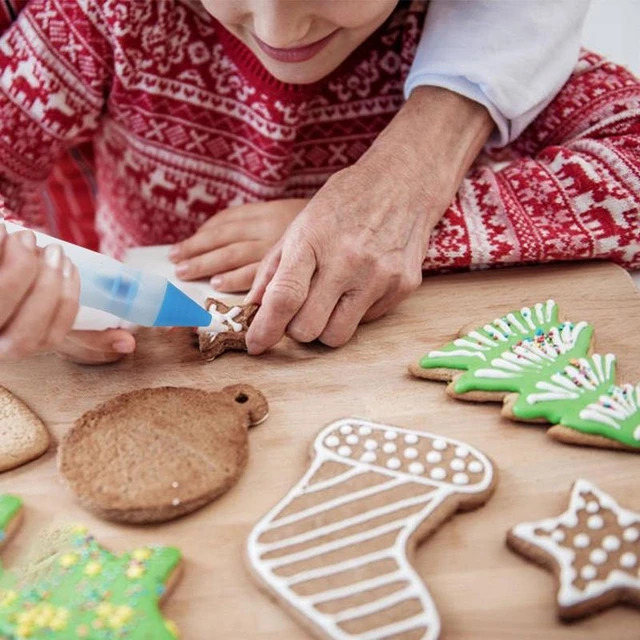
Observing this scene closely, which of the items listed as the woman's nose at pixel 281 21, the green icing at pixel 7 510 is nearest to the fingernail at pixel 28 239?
the green icing at pixel 7 510

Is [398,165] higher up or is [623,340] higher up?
[398,165]

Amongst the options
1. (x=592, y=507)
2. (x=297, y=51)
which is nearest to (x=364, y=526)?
(x=592, y=507)

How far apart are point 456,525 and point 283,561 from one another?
→ 0.48ft

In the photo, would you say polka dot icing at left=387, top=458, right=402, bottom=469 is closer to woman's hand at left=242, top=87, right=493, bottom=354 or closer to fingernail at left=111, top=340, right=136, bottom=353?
woman's hand at left=242, top=87, right=493, bottom=354

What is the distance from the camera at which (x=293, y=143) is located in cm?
116

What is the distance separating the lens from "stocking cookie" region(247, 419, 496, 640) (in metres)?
0.58

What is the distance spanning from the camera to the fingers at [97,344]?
0.82m

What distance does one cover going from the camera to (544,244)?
0.94 meters

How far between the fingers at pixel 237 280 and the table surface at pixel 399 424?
11 cm

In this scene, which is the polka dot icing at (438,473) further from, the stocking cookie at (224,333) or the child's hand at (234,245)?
the child's hand at (234,245)

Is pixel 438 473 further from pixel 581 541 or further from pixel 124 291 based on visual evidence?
pixel 124 291

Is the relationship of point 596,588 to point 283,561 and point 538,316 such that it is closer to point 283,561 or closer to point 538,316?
point 283,561

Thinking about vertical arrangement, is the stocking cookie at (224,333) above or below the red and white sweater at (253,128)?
below

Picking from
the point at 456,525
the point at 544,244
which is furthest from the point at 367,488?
the point at 544,244
